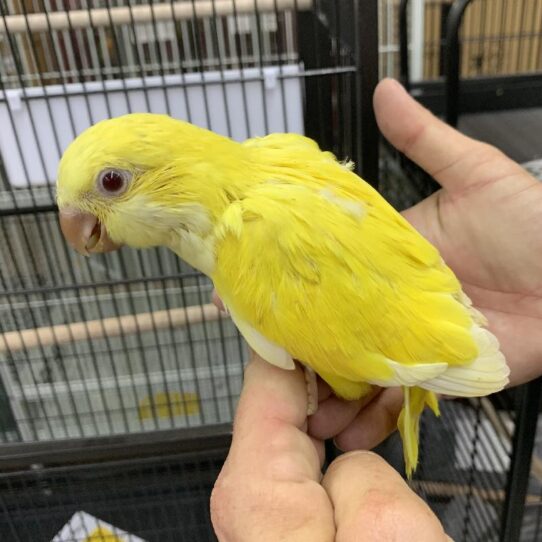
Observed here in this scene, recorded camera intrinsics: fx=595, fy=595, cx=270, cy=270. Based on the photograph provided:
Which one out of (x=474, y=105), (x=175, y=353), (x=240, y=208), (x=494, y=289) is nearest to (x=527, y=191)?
(x=494, y=289)

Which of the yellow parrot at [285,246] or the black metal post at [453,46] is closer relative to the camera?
the yellow parrot at [285,246]

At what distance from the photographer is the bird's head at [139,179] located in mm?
417

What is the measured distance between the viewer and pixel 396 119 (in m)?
0.62

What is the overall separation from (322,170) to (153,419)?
2.10ft

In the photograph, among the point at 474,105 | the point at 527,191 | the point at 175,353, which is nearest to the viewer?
the point at 527,191

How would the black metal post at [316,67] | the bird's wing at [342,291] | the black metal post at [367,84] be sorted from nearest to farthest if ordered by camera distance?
1. the bird's wing at [342,291]
2. the black metal post at [367,84]
3. the black metal post at [316,67]

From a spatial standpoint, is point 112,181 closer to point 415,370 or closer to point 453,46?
point 415,370

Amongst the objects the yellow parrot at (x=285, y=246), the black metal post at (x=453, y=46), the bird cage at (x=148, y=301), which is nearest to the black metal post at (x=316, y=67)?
the bird cage at (x=148, y=301)

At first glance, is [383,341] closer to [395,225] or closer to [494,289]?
[395,225]

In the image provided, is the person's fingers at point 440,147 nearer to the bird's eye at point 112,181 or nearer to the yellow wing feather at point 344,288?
the yellow wing feather at point 344,288

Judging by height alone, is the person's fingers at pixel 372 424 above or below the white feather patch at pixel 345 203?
below

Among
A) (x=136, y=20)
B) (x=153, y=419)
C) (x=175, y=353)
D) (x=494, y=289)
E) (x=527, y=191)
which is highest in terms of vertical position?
(x=136, y=20)

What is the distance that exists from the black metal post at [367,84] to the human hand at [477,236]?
0.01 m

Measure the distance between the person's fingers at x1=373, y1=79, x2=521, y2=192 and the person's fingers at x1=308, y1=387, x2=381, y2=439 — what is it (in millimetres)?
253
